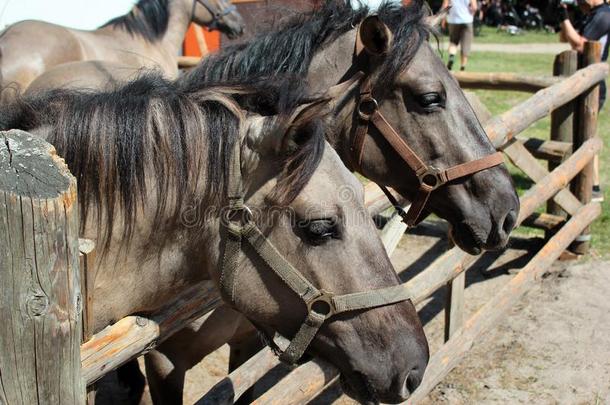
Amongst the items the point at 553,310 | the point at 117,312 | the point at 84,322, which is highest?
the point at 84,322

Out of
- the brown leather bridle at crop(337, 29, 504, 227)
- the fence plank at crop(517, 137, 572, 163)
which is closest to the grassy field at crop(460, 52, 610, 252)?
the fence plank at crop(517, 137, 572, 163)

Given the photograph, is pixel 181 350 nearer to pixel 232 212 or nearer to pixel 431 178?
pixel 232 212

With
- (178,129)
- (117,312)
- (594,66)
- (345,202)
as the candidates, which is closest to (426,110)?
(345,202)

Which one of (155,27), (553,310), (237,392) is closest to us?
(237,392)

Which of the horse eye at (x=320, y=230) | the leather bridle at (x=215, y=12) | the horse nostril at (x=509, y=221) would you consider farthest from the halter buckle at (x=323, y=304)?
the leather bridle at (x=215, y=12)

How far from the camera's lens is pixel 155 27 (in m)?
7.75

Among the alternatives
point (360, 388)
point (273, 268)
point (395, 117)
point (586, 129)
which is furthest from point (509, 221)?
point (586, 129)

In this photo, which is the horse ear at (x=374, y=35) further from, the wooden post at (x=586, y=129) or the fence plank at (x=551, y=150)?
the wooden post at (x=586, y=129)

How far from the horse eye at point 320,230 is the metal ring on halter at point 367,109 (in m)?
1.22

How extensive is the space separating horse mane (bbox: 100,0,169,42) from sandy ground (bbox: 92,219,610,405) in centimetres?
401

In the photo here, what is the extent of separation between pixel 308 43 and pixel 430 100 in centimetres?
62

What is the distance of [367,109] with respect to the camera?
310 cm

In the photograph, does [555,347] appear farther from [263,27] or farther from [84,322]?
[84,322]

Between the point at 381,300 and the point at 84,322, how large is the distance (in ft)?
2.78
